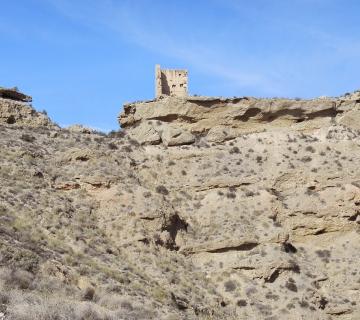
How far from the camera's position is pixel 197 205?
110 feet

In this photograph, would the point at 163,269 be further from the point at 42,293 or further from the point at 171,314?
the point at 42,293

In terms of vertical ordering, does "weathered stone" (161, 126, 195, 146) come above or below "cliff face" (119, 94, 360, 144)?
below

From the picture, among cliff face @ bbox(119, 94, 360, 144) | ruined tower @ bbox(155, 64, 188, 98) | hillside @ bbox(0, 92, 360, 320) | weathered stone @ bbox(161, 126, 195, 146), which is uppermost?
ruined tower @ bbox(155, 64, 188, 98)

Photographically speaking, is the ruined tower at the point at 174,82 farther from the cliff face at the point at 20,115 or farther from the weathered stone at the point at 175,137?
the cliff face at the point at 20,115

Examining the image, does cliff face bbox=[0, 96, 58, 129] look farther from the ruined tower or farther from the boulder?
the ruined tower

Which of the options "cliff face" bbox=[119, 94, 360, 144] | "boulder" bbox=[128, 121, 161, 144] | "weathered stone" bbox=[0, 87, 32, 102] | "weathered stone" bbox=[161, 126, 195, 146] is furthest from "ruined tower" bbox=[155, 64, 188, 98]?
"weathered stone" bbox=[0, 87, 32, 102]

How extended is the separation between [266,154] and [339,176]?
5.03m

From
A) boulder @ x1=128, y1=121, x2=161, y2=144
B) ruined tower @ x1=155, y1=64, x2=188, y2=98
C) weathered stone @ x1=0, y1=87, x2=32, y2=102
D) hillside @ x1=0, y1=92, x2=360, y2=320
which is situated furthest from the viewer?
ruined tower @ x1=155, y1=64, x2=188, y2=98

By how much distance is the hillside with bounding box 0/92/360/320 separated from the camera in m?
25.9

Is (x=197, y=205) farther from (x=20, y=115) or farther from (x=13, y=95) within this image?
(x=13, y=95)

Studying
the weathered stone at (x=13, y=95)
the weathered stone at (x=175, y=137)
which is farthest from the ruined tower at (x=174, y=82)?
the weathered stone at (x=13, y=95)

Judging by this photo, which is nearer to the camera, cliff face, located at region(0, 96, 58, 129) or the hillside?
the hillside

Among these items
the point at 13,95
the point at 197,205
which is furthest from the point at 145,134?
the point at 13,95

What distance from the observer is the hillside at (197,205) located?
25938 millimetres
